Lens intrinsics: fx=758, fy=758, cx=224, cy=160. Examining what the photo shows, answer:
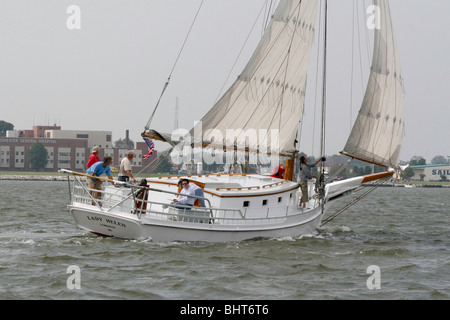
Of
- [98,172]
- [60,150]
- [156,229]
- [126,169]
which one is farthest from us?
[60,150]

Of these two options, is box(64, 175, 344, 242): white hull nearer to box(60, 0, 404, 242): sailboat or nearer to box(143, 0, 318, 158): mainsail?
box(60, 0, 404, 242): sailboat

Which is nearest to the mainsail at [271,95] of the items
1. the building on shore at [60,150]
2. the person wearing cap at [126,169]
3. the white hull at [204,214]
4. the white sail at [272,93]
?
the white sail at [272,93]

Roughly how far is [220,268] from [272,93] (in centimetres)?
998

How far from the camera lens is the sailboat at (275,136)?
2280cm

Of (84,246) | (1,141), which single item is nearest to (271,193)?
(84,246)

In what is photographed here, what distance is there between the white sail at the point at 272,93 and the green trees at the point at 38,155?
508 feet

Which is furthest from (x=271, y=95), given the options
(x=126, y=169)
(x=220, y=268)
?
(x=220, y=268)

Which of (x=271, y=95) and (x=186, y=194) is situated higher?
(x=271, y=95)

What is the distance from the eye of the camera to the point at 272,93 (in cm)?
2688

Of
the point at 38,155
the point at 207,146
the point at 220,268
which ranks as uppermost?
the point at 207,146

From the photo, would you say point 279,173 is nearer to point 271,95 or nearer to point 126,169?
point 271,95

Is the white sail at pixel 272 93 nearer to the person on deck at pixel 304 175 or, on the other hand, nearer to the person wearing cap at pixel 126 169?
the person on deck at pixel 304 175

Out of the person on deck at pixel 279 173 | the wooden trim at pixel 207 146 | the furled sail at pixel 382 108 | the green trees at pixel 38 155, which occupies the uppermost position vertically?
the furled sail at pixel 382 108
